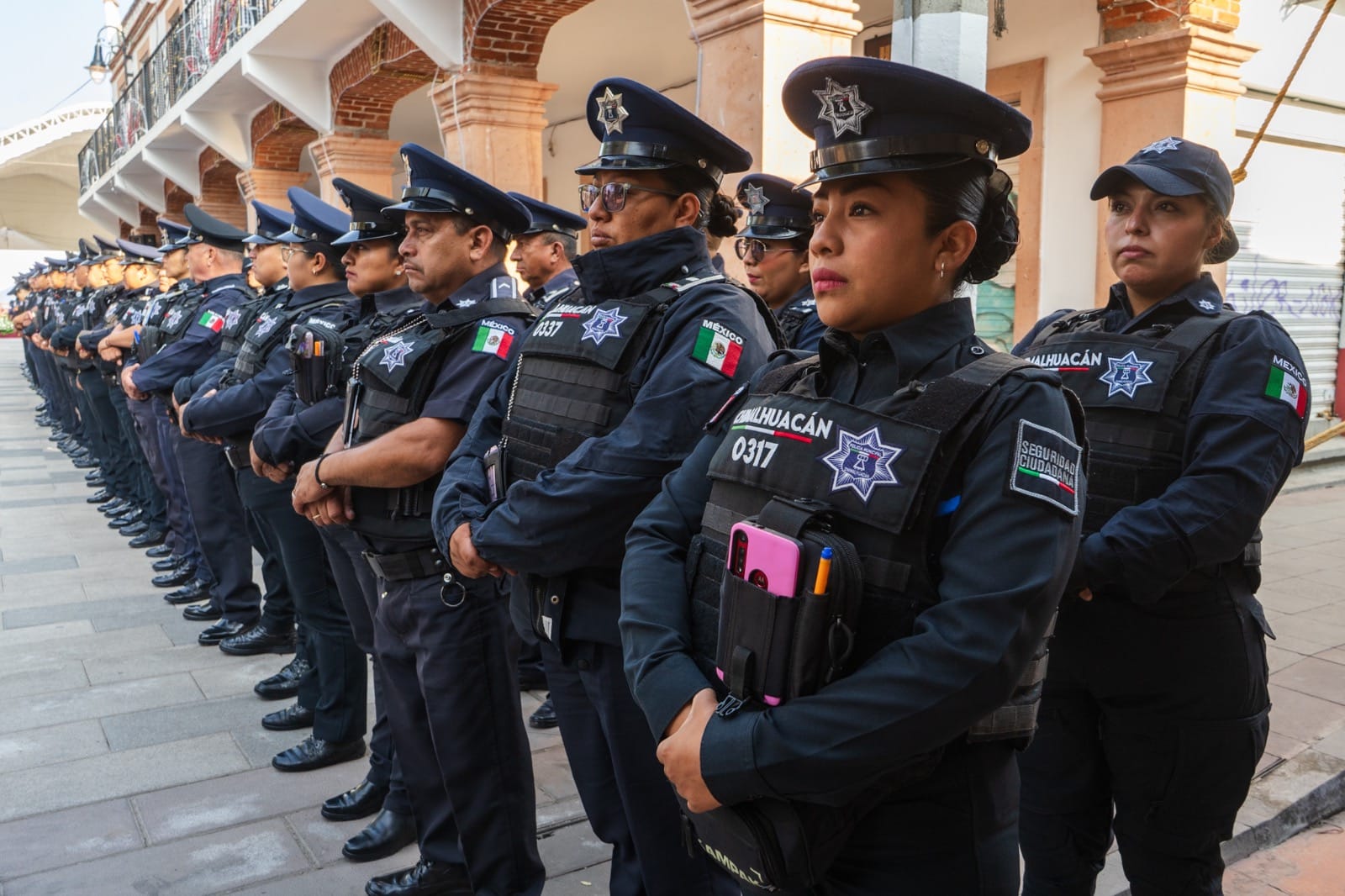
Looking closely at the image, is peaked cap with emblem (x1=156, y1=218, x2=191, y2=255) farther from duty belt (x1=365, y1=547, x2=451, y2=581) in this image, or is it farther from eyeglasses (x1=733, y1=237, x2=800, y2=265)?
duty belt (x1=365, y1=547, x2=451, y2=581)

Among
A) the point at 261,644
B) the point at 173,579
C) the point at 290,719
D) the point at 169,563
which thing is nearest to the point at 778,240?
the point at 290,719

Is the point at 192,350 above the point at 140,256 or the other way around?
the other way around

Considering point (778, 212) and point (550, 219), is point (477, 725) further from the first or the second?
point (550, 219)

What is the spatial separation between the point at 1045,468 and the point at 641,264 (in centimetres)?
131

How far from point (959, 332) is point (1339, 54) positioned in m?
10.1

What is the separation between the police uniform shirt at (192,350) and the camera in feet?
19.4

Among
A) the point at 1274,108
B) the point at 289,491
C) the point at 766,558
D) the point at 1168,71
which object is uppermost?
the point at 1168,71

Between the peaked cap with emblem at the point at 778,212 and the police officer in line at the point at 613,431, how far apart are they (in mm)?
1181

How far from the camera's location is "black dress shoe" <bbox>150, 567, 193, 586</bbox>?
6977 mm

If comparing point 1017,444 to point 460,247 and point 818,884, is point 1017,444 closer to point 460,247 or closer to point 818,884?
point 818,884

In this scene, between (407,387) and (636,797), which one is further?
(407,387)

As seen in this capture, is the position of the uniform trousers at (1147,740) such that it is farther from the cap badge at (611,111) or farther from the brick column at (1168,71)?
the brick column at (1168,71)

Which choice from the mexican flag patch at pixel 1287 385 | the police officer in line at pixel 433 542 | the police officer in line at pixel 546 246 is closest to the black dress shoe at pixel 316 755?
the police officer in line at pixel 433 542

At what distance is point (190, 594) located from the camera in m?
6.56
